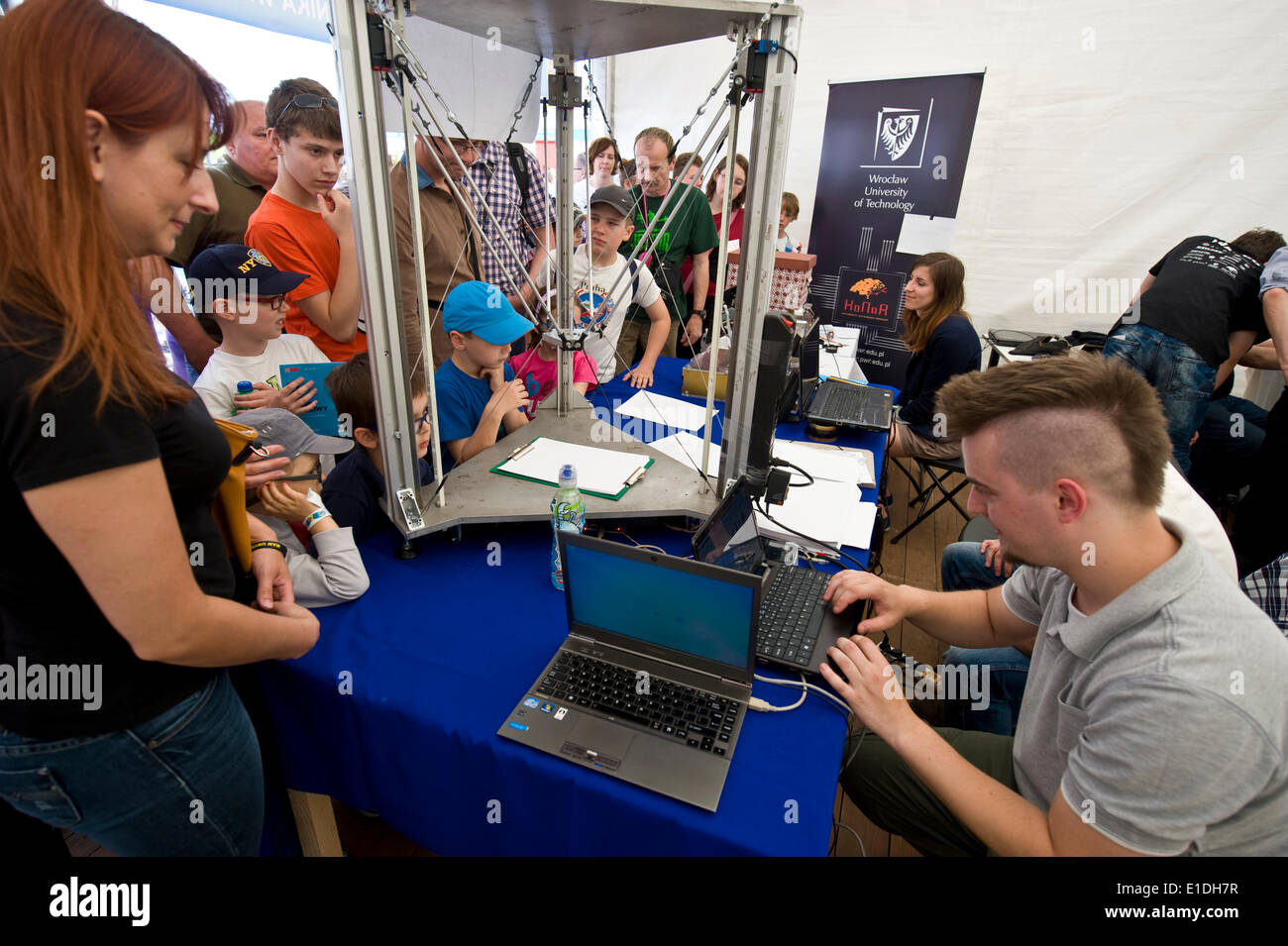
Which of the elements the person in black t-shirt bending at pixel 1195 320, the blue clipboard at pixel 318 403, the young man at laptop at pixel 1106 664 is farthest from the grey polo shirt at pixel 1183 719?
the person in black t-shirt bending at pixel 1195 320

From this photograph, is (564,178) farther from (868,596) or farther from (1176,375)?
(1176,375)

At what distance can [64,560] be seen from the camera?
697mm

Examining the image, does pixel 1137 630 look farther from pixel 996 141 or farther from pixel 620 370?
pixel 996 141

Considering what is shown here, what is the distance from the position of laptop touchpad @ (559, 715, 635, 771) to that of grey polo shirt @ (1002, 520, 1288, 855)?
2.09ft

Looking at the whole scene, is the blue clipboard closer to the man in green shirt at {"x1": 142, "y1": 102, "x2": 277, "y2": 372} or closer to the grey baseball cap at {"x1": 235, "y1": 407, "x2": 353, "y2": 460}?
the grey baseball cap at {"x1": 235, "y1": 407, "x2": 353, "y2": 460}

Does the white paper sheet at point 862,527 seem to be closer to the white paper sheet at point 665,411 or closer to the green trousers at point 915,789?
the green trousers at point 915,789

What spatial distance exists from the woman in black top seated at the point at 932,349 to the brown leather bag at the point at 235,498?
8.20 ft

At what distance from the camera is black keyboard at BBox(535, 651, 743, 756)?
38.7 inches

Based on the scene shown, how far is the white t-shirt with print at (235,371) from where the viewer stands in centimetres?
152

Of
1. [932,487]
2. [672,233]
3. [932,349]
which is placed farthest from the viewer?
[672,233]

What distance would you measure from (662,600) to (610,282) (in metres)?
2.02

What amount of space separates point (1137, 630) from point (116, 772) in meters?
1.40

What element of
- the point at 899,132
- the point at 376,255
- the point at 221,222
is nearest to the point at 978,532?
the point at 376,255

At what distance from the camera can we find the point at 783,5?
1.09 meters
